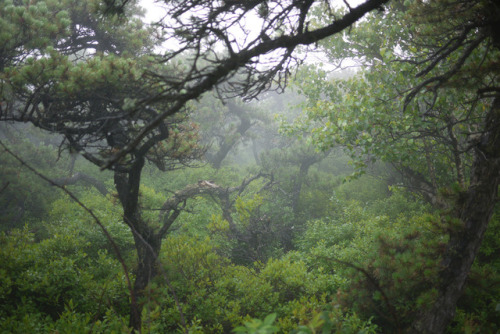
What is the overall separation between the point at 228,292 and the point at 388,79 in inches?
226

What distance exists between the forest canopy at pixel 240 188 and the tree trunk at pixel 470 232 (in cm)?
1

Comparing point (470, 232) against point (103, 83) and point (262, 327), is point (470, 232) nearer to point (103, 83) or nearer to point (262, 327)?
point (262, 327)

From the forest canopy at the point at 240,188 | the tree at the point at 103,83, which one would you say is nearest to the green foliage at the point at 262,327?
the forest canopy at the point at 240,188

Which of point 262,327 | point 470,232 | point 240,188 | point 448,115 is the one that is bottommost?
point 262,327

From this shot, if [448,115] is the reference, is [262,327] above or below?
below

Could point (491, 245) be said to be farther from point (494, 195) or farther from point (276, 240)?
point (276, 240)

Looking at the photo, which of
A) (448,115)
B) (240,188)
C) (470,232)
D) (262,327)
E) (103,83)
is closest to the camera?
(262,327)

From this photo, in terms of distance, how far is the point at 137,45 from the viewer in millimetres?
7273

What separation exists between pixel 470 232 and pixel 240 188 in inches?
312

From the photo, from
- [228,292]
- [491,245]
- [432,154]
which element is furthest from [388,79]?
[228,292]

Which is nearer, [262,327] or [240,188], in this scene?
[262,327]

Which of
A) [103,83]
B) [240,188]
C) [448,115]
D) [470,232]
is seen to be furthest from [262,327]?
[240,188]

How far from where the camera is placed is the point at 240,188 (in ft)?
35.0

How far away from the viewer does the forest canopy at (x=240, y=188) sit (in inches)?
116
